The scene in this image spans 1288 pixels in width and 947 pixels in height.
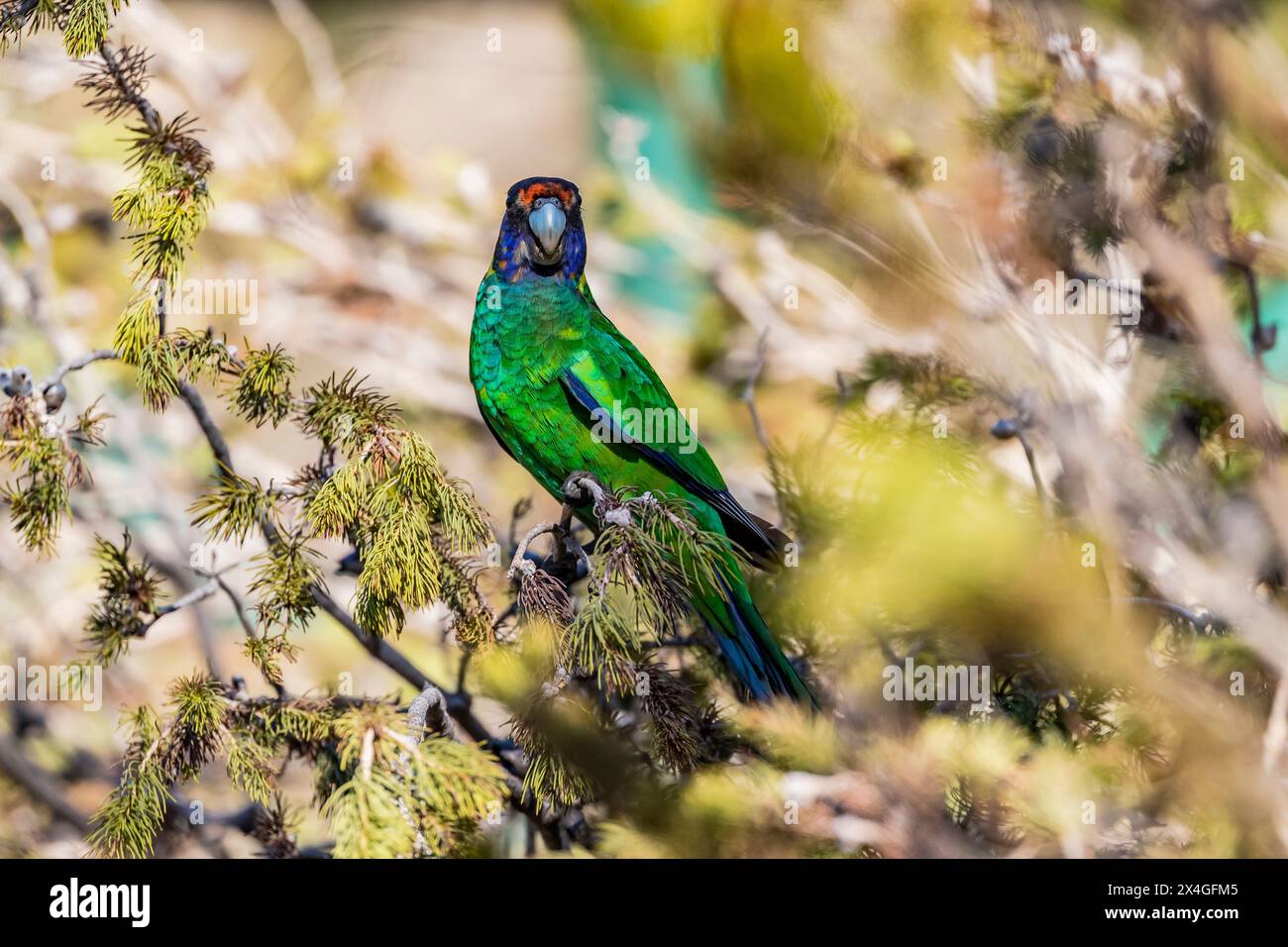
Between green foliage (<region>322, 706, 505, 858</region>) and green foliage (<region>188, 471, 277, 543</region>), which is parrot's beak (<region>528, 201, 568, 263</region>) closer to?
green foliage (<region>188, 471, 277, 543</region>)

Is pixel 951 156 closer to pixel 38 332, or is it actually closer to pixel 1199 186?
pixel 1199 186

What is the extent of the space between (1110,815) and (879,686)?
0.43m

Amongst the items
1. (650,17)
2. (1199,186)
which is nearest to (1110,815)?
(1199,186)

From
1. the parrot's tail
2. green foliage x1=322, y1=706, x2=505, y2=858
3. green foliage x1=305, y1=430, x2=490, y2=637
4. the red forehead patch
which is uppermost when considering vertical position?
the red forehead patch

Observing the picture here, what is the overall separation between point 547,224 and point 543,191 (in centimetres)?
8

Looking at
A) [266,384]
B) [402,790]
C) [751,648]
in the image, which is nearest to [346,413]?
[266,384]

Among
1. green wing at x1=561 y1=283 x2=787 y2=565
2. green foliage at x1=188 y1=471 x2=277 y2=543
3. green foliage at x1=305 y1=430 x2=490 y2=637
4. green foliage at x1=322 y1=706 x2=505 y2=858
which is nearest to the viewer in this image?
green foliage at x1=322 y1=706 x2=505 y2=858

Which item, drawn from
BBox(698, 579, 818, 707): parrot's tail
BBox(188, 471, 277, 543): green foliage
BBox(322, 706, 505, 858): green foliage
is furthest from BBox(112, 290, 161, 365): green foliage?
BBox(698, 579, 818, 707): parrot's tail

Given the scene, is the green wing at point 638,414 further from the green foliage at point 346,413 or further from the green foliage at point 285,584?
the green foliage at point 285,584

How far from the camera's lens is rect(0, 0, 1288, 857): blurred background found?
176 cm

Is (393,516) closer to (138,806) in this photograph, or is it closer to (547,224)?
(138,806)

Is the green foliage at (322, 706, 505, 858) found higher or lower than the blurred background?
lower

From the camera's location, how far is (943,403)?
7.27 ft

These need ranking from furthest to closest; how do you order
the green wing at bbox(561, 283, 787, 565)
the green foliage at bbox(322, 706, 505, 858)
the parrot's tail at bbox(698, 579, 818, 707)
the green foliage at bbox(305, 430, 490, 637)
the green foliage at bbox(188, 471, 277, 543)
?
the green wing at bbox(561, 283, 787, 565) < the parrot's tail at bbox(698, 579, 818, 707) < the green foliage at bbox(188, 471, 277, 543) < the green foliage at bbox(305, 430, 490, 637) < the green foliage at bbox(322, 706, 505, 858)
